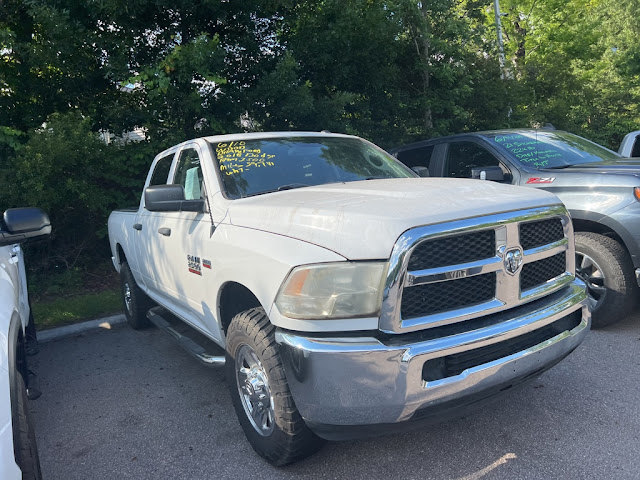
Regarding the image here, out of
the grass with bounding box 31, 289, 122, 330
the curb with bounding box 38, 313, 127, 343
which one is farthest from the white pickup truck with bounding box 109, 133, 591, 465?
the grass with bounding box 31, 289, 122, 330

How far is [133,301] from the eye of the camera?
550cm

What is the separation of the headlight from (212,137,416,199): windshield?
4.05 ft

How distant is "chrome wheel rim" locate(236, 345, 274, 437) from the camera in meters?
2.73

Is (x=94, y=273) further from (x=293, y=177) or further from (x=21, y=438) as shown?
(x=21, y=438)

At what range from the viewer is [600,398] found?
3361mm

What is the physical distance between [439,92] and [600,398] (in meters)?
9.09

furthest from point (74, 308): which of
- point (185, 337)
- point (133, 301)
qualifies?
point (185, 337)

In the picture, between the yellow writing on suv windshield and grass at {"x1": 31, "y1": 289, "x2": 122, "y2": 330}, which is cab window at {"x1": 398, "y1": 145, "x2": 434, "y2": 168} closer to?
the yellow writing on suv windshield

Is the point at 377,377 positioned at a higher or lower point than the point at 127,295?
higher

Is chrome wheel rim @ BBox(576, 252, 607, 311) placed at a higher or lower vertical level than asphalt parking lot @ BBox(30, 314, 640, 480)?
higher

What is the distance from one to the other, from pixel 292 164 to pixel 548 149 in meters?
3.29

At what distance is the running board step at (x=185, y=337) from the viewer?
328 cm

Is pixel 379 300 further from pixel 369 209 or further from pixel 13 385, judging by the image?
pixel 13 385

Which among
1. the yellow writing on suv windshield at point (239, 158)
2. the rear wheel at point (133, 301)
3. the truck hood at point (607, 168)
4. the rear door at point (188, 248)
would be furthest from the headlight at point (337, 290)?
the rear wheel at point (133, 301)
